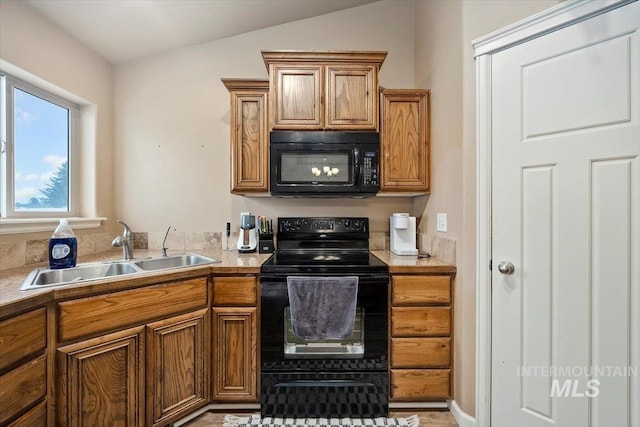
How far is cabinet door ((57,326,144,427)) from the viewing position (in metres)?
1.20

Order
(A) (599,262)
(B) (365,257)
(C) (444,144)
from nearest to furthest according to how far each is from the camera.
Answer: (A) (599,262) < (C) (444,144) < (B) (365,257)

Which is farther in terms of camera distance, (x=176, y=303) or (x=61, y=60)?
(x=61, y=60)

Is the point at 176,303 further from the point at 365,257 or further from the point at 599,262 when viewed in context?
the point at 599,262

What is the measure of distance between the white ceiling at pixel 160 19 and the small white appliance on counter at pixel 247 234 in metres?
1.45

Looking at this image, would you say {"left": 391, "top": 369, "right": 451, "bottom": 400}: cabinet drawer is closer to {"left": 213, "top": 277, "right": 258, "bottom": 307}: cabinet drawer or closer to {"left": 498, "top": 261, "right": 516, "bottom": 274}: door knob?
{"left": 498, "top": 261, "right": 516, "bottom": 274}: door knob

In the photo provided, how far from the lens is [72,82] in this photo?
6.35ft

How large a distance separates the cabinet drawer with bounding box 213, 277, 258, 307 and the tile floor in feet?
2.23

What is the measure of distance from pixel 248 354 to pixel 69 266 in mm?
1098

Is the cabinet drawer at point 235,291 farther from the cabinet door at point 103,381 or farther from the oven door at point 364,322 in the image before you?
the cabinet door at point 103,381

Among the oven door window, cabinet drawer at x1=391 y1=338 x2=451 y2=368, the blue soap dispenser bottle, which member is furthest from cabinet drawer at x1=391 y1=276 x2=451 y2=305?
the blue soap dispenser bottle

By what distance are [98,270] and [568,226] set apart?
2477 mm

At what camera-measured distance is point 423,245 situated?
2.16 m

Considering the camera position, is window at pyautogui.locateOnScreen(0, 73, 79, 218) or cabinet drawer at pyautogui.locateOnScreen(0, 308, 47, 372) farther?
window at pyautogui.locateOnScreen(0, 73, 79, 218)

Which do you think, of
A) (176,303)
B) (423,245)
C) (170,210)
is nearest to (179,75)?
(170,210)
